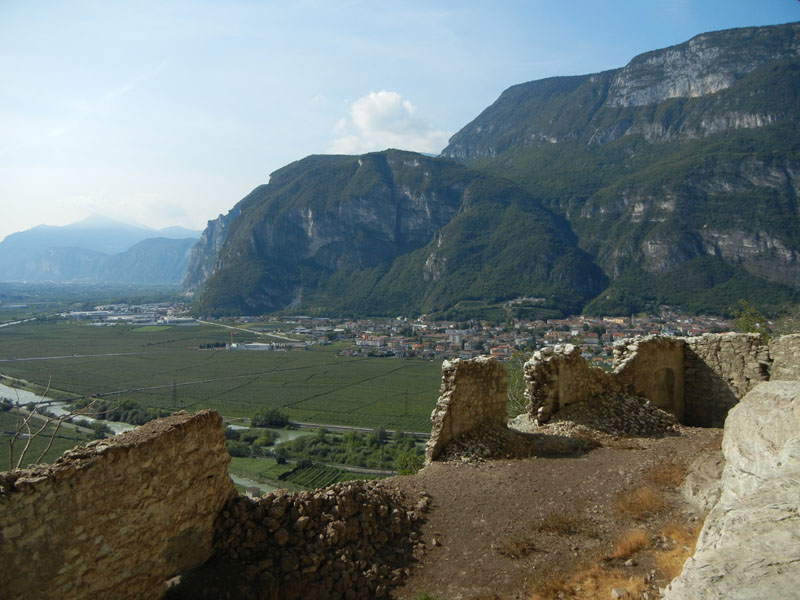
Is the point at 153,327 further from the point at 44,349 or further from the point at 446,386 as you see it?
the point at 446,386

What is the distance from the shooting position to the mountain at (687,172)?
92.2 meters

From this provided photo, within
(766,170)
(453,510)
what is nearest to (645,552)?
(453,510)

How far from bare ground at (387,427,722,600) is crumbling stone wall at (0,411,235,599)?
2727mm

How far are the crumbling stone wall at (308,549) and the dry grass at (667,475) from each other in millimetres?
4227

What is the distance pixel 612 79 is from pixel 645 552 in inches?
7886

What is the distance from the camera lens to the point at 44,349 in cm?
7569

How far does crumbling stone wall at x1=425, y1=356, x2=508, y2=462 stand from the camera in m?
10.6

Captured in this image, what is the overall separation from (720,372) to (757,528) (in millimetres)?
12074

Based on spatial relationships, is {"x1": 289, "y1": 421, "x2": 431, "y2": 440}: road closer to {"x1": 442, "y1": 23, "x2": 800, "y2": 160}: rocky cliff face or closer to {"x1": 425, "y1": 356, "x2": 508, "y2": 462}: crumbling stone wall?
{"x1": 425, "y1": 356, "x2": 508, "y2": 462}: crumbling stone wall

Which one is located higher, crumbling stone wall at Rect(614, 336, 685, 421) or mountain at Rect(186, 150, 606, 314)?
mountain at Rect(186, 150, 606, 314)

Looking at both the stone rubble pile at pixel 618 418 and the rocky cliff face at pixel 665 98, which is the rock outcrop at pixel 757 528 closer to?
the stone rubble pile at pixel 618 418

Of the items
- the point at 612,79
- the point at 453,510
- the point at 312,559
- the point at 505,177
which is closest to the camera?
the point at 312,559

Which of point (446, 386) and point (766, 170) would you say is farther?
point (766, 170)

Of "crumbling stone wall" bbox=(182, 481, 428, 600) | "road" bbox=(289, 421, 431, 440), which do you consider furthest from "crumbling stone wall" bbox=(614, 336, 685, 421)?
"road" bbox=(289, 421, 431, 440)
